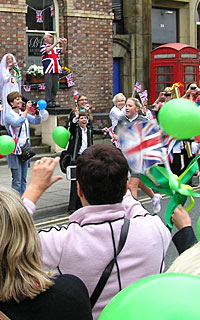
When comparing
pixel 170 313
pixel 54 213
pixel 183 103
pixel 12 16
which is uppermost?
pixel 12 16

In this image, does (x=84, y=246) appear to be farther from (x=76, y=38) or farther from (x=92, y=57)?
(x=92, y=57)

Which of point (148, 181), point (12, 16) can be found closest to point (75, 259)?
point (148, 181)

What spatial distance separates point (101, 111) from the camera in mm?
17875

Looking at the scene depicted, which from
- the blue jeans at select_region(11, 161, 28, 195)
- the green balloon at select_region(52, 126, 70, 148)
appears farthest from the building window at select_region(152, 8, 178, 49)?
the green balloon at select_region(52, 126, 70, 148)

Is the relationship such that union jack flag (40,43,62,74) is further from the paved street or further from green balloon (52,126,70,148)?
green balloon (52,126,70,148)

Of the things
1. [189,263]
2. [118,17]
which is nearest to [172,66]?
[118,17]

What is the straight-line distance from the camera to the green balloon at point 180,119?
2367mm

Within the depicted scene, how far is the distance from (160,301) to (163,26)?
21.7 m

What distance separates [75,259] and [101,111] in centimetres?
1558

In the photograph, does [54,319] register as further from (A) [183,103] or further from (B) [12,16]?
(B) [12,16]

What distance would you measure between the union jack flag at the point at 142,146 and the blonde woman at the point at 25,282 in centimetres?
70

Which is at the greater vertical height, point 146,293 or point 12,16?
point 12,16

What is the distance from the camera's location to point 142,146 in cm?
258

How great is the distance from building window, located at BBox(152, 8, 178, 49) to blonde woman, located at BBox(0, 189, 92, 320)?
20.4m
